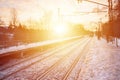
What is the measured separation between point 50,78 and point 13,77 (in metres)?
1.99

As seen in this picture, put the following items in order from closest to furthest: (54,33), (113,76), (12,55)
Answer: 1. (113,76)
2. (12,55)
3. (54,33)

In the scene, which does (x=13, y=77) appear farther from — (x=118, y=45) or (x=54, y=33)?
(x=54, y=33)

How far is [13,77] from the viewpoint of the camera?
500 inches

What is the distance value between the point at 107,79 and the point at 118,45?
24.7 m

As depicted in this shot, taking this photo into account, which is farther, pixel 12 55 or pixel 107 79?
pixel 12 55

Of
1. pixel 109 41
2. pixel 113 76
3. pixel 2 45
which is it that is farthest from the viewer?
pixel 109 41

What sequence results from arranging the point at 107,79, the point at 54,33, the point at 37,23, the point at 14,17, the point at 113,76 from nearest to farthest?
the point at 107,79 → the point at 113,76 → the point at 54,33 → the point at 14,17 → the point at 37,23

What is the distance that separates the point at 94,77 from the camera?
12484 mm

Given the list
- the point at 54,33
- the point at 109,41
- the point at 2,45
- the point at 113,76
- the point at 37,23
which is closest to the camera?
the point at 113,76

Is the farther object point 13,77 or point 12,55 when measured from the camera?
point 12,55

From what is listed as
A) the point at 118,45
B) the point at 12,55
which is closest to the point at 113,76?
the point at 12,55

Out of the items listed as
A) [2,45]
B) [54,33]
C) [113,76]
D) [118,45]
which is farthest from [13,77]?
[54,33]

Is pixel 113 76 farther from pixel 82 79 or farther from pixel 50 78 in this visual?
pixel 50 78

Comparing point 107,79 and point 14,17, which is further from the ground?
point 14,17
